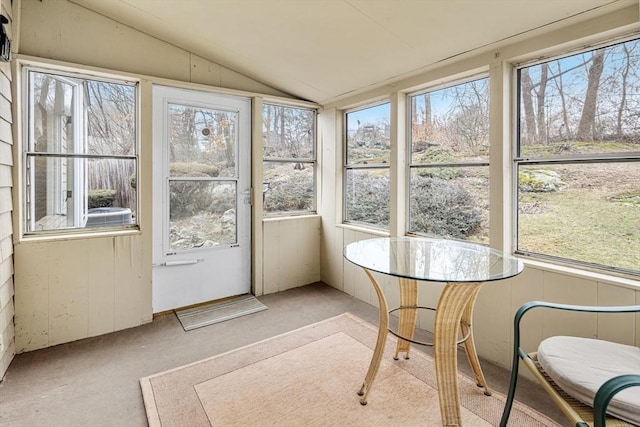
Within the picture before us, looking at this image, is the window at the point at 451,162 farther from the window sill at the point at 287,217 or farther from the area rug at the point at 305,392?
the window sill at the point at 287,217

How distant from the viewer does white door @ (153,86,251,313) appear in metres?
2.81

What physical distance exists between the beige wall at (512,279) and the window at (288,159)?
917 mm

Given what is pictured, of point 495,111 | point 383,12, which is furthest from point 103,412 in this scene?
point 495,111

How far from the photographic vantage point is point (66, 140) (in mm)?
2391

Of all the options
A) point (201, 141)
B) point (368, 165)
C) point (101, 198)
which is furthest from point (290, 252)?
point (101, 198)

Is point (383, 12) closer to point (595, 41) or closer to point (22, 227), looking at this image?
point (595, 41)

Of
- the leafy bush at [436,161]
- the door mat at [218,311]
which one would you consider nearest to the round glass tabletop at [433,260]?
the leafy bush at [436,161]

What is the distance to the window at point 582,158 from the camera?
1.65m

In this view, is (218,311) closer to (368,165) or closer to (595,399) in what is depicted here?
(368,165)

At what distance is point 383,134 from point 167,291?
2424mm

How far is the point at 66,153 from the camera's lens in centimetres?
239

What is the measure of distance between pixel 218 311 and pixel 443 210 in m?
2.13

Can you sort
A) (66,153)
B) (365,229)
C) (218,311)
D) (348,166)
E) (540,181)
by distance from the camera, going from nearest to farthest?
(540,181), (66,153), (218,311), (365,229), (348,166)

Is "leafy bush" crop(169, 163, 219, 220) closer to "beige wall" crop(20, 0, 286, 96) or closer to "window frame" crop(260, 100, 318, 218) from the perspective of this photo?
"window frame" crop(260, 100, 318, 218)
